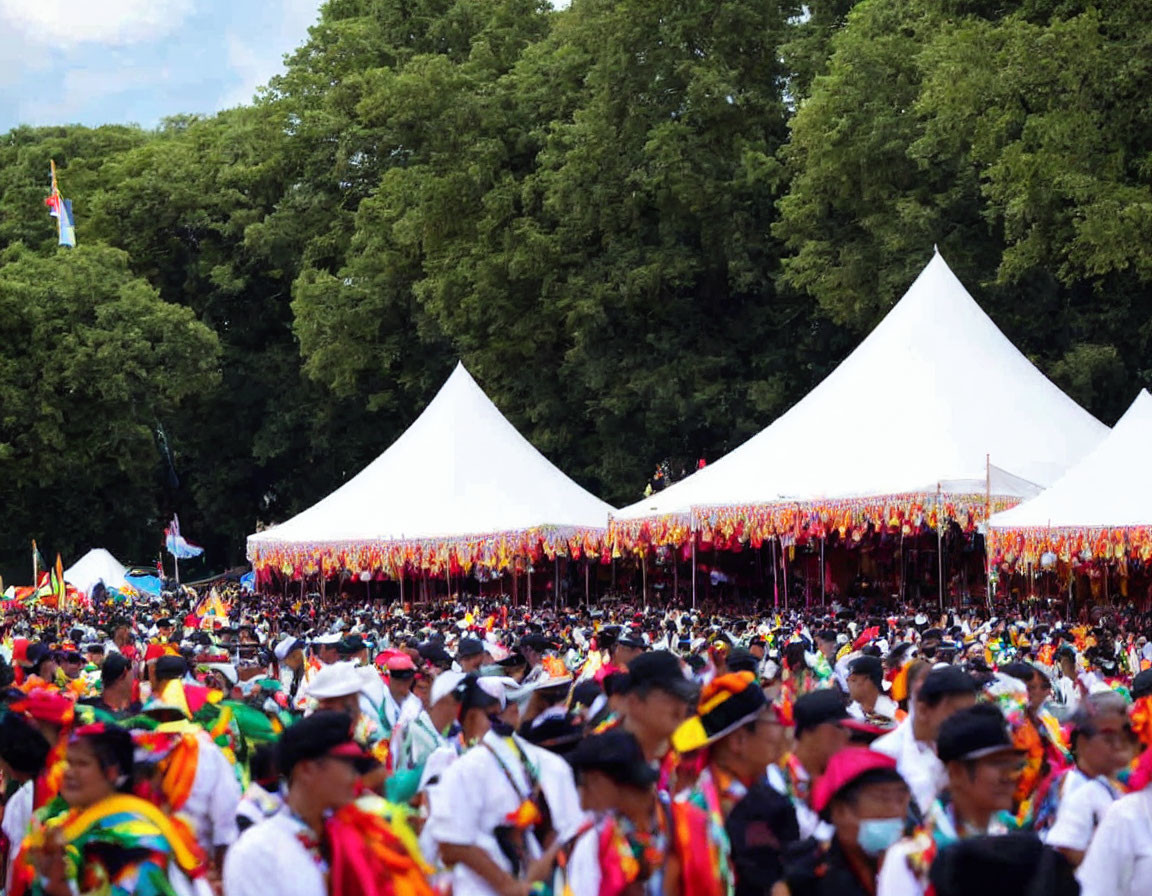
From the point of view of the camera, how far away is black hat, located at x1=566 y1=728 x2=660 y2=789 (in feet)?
17.4

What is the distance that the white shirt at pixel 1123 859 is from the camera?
5.61 metres

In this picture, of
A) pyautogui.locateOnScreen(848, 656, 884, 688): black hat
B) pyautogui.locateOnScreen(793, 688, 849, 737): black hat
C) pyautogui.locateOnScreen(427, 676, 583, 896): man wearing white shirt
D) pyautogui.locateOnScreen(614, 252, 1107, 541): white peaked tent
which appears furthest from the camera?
pyautogui.locateOnScreen(614, 252, 1107, 541): white peaked tent

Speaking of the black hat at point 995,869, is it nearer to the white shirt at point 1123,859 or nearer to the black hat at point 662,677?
the white shirt at point 1123,859

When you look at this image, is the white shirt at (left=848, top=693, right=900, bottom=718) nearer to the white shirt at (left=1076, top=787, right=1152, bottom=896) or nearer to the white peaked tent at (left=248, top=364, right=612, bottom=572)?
the white shirt at (left=1076, top=787, right=1152, bottom=896)

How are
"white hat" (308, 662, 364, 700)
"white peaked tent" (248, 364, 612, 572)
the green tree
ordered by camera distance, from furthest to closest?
the green tree, "white peaked tent" (248, 364, 612, 572), "white hat" (308, 662, 364, 700)

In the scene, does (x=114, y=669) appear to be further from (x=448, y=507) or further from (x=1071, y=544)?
(x=448, y=507)

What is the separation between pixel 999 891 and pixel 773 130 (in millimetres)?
39116

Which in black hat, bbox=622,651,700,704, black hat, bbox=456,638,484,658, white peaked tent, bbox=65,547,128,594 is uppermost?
black hat, bbox=622,651,700,704

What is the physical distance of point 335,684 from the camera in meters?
8.44

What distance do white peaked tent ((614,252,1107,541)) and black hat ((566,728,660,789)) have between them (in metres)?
21.6

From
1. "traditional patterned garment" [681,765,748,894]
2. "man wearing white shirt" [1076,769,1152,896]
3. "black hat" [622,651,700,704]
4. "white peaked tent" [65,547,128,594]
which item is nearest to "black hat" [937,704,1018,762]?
"man wearing white shirt" [1076,769,1152,896]

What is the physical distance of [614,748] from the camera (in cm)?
534

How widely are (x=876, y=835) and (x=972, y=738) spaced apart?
0.44m

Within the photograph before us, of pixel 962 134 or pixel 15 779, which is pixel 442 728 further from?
pixel 962 134
